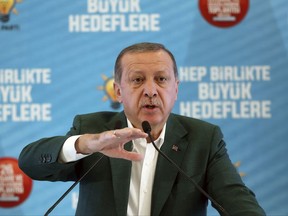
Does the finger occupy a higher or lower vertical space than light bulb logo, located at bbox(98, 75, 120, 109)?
lower

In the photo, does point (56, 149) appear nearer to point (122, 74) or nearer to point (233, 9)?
point (122, 74)

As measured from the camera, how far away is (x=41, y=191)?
3.87 meters

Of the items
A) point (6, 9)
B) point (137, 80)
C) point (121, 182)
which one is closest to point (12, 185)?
point (6, 9)

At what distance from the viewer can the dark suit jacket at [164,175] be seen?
2.43m

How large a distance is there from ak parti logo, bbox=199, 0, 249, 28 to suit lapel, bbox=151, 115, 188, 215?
4.65ft

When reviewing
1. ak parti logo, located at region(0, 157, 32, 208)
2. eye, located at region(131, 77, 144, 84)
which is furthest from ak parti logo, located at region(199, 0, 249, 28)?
ak parti logo, located at region(0, 157, 32, 208)

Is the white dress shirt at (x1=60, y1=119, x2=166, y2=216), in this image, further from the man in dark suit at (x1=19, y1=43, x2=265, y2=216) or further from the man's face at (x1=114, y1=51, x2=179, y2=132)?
the man's face at (x1=114, y1=51, x2=179, y2=132)

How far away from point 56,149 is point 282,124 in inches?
79.9

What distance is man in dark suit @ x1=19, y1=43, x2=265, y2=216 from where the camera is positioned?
95.9 inches

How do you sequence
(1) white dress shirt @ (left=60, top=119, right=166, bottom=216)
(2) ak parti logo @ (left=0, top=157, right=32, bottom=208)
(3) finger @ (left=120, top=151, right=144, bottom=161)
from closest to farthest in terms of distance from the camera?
(3) finger @ (left=120, top=151, right=144, bottom=161) < (1) white dress shirt @ (left=60, top=119, right=166, bottom=216) < (2) ak parti logo @ (left=0, top=157, right=32, bottom=208)

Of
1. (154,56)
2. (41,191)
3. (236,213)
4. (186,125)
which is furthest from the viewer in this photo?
(41,191)

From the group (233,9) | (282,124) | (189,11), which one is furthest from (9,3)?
(282,124)

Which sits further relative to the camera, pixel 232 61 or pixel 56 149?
pixel 232 61

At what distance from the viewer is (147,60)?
2.51 metres
